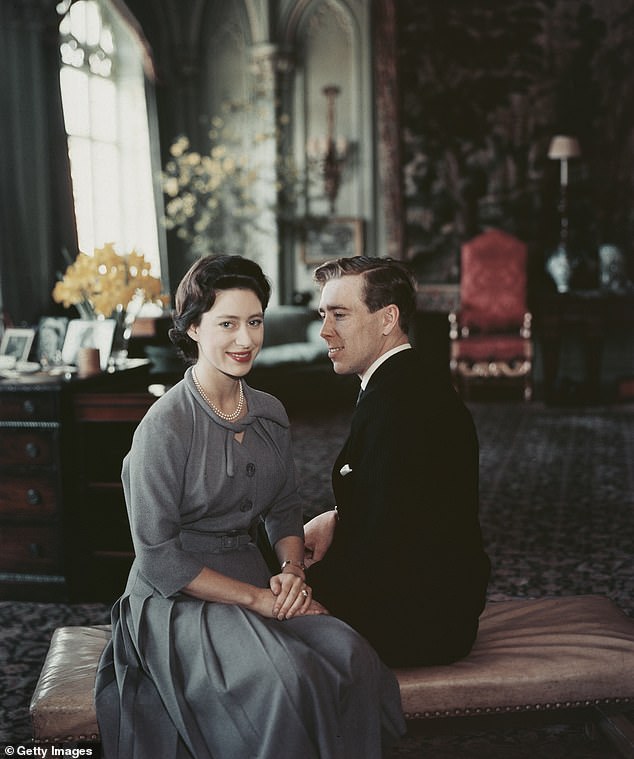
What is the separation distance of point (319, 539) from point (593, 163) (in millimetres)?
8005

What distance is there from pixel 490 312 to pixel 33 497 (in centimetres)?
618

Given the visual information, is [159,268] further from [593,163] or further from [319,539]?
[319,539]

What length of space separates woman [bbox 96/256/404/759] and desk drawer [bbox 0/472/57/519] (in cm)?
176

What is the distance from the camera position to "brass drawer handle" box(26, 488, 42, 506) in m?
3.82

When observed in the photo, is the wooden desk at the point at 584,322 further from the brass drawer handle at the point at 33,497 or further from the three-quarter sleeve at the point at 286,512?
the three-quarter sleeve at the point at 286,512

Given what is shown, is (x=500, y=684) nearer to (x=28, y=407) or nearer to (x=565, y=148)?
(x=28, y=407)

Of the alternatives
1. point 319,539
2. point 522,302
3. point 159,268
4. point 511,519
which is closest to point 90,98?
point 159,268

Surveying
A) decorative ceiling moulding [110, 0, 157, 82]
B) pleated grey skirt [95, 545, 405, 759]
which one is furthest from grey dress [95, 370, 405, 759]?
decorative ceiling moulding [110, 0, 157, 82]

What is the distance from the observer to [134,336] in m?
7.49

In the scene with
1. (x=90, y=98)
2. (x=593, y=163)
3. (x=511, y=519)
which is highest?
(x=90, y=98)

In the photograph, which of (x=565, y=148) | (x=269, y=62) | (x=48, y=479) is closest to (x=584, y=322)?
(x=565, y=148)

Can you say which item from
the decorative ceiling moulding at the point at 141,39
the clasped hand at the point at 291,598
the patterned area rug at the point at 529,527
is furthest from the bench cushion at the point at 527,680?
the decorative ceiling moulding at the point at 141,39

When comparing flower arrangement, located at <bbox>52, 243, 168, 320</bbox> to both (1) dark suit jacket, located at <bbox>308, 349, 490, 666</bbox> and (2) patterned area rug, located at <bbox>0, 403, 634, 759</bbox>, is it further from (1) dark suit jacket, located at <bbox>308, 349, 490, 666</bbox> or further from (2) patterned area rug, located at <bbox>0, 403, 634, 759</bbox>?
(1) dark suit jacket, located at <bbox>308, 349, 490, 666</bbox>

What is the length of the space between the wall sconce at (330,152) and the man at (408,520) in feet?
25.8
